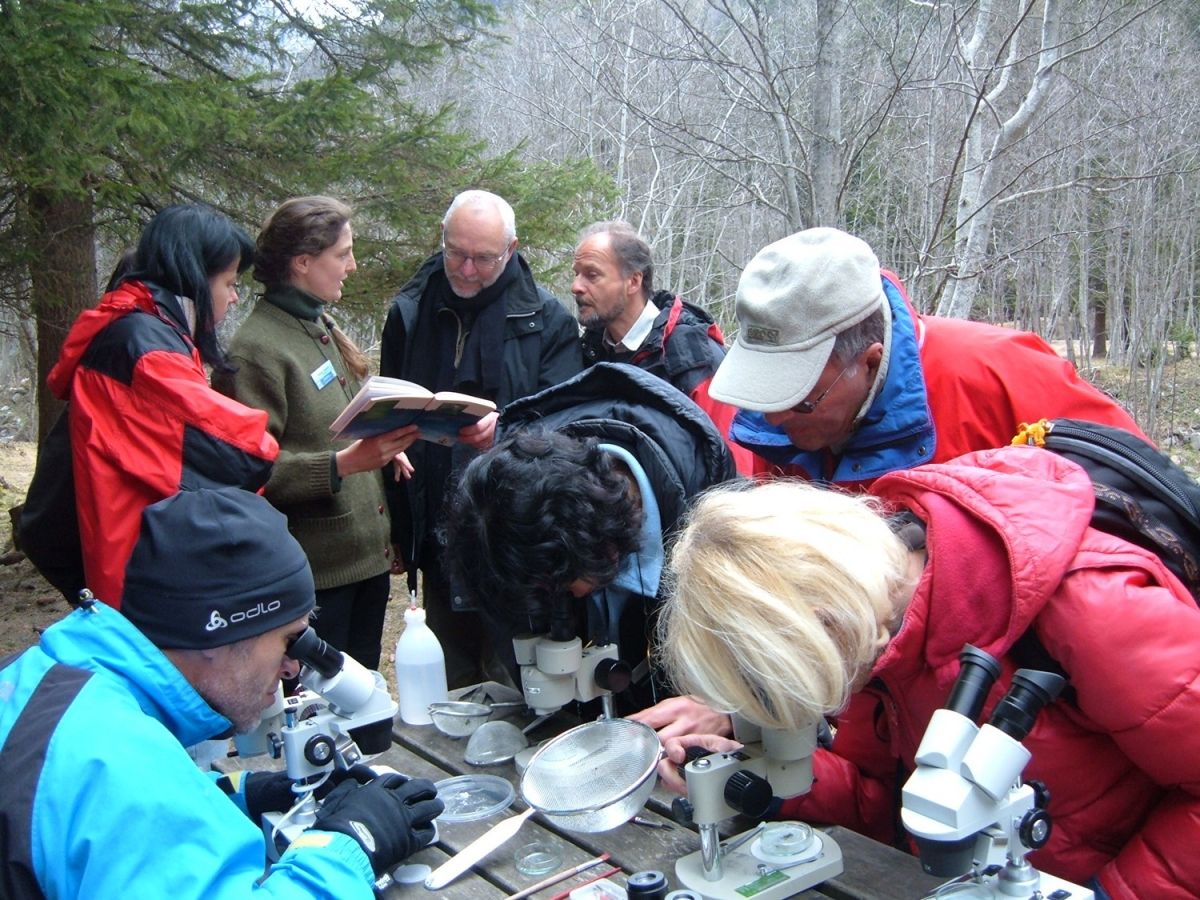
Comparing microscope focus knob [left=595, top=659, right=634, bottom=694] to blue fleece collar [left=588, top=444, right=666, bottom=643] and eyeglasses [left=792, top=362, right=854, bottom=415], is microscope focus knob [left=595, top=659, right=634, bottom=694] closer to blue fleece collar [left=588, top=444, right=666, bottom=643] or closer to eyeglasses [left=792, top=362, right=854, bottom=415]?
blue fleece collar [left=588, top=444, right=666, bottom=643]

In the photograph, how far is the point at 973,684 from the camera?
1237mm

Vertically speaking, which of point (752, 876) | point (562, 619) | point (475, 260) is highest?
point (475, 260)

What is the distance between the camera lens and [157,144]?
500 centimetres

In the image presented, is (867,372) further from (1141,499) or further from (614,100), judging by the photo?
(614,100)

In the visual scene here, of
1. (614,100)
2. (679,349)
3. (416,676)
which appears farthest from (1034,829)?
(614,100)

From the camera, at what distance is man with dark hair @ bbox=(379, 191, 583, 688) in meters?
3.40

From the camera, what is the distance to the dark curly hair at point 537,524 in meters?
1.94

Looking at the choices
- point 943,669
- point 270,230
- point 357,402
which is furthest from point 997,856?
point 270,230

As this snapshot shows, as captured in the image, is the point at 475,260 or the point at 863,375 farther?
the point at 475,260

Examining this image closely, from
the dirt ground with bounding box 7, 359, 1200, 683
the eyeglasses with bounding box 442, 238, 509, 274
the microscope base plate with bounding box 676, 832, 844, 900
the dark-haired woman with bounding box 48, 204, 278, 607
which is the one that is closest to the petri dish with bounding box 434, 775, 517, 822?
the microscope base plate with bounding box 676, 832, 844, 900

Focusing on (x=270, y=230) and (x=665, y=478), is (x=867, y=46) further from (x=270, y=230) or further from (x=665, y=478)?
(x=665, y=478)

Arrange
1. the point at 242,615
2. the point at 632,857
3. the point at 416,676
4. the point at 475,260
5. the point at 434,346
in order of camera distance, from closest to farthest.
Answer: the point at 242,615 < the point at 632,857 < the point at 416,676 < the point at 475,260 < the point at 434,346

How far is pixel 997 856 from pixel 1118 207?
10681mm

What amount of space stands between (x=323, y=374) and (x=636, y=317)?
1105 mm
